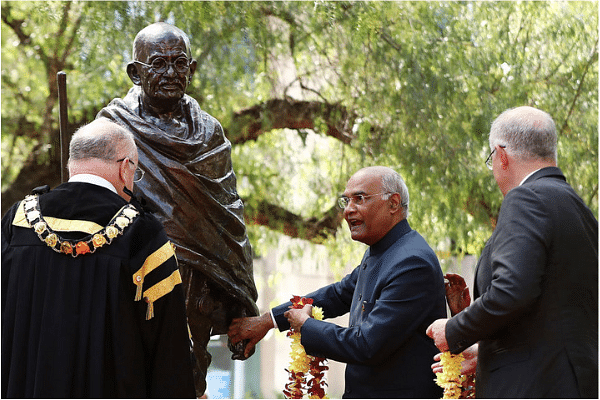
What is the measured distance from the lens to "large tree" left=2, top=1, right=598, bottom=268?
26.3 feet

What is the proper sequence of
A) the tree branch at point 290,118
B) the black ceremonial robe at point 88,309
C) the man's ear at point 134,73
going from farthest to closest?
the tree branch at point 290,118
the man's ear at point 134,73
the black ceremonial robe at point 88,309

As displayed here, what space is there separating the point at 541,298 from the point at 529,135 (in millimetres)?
656

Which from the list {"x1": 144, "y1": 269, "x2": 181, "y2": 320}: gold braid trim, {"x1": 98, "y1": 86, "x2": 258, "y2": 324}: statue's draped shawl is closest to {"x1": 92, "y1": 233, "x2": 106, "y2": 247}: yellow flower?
{"x1": 144, "y1": 269, "x2": 181, "y2": 320}: gold braid trim

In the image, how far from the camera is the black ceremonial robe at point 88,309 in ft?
9.31

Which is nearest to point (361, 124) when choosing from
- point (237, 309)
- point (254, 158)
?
point (254, 158)

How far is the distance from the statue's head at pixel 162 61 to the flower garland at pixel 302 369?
120 centimetres

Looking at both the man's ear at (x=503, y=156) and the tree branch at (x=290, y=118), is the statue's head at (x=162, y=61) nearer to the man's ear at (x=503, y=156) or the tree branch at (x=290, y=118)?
the man's ear at (x=503, y=156)

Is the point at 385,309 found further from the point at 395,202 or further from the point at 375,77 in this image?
the point at 375,77

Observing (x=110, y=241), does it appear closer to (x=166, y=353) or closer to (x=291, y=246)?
(x=166, y=353)

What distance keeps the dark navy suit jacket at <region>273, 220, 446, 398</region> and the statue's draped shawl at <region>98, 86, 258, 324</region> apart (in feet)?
1.69

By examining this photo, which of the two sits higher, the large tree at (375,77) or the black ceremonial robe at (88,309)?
the large tree at (375,77)

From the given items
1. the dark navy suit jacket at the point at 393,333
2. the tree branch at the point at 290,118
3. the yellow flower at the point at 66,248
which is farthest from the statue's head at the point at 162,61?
the tree branch at the point at 290,118

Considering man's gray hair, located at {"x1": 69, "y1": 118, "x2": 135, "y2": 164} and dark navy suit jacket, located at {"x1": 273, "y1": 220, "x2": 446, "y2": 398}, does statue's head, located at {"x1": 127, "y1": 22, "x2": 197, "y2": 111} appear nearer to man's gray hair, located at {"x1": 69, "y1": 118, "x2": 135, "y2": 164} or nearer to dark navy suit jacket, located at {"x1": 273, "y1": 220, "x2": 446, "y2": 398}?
man's gray hair, located at {"x1": 69, "y1": 118, "x2": 135, "y2": 164}

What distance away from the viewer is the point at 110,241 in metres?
2.87
